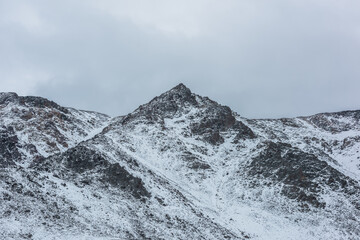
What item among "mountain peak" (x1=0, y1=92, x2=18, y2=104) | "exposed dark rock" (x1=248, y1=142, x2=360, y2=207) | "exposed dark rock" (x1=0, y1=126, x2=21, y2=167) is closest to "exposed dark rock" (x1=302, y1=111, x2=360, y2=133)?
"exposed dark rock" (x1=248, y1=142, x2=360, y2=207)

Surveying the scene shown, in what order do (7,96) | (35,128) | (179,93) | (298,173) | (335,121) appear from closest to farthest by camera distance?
(298,173) < (35,128) < (7,96) < (179,93) < (335,121)

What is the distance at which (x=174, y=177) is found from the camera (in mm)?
59000

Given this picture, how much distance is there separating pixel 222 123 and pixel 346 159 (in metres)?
27.2

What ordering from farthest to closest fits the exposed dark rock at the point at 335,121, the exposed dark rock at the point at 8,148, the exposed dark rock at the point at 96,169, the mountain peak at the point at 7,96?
the exposed dark rock at the point at 335,121 < the mountain peak at the point at 7,96 < the exposed dark rock at the point at 8,148 < the exposed dark rock at the point at 96,169

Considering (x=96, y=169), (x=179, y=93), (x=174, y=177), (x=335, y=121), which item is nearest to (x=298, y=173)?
(x=174, y=177)

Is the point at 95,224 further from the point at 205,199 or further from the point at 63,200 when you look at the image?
the point at 205,199

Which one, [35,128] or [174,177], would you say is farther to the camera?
[35,128]

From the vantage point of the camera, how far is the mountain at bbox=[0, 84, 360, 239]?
34250mm

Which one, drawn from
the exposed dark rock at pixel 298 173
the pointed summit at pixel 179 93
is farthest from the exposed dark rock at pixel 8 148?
the pointed summit at pixel 179 93

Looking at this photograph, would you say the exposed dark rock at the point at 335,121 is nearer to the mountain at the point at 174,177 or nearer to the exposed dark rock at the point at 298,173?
the mountain at the point at 174,177

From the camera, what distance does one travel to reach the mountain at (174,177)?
34250 mm

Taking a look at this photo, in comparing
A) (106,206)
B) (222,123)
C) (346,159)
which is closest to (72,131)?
(222,123)

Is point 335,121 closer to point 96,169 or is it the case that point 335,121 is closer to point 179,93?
point 179,93

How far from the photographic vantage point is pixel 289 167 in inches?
2303
